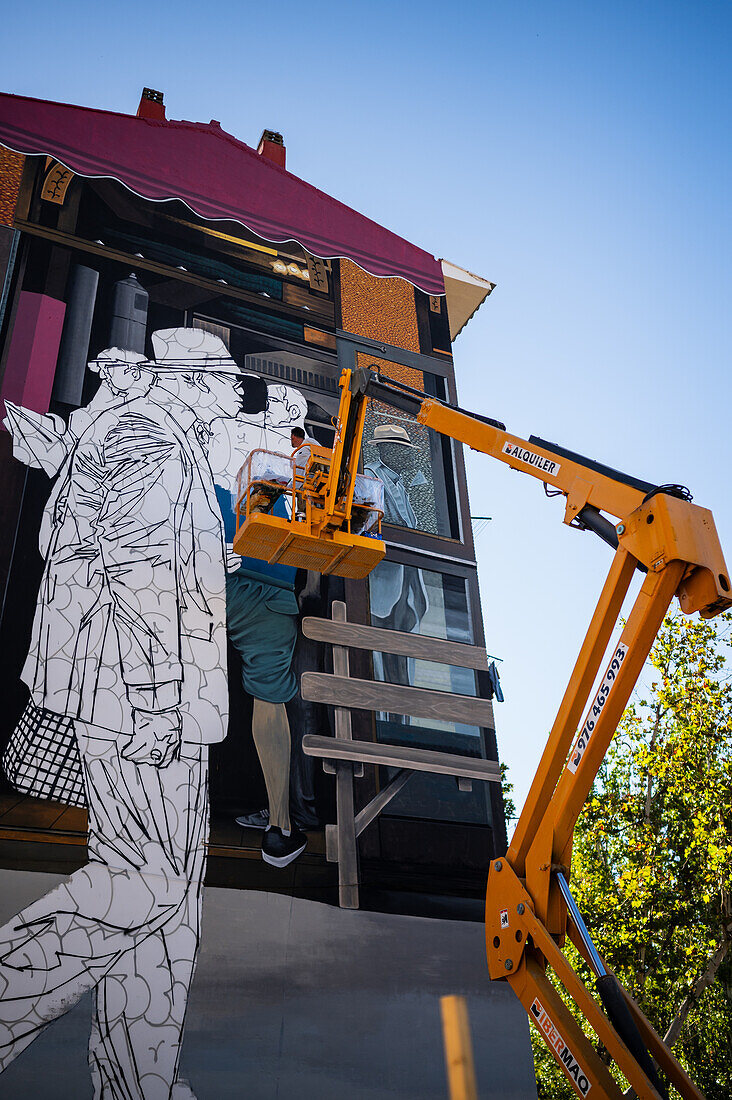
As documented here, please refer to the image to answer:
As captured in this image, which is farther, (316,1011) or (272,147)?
(272,147)

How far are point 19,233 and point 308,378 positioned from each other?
497 centimetres

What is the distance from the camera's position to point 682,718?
2148 centimetres

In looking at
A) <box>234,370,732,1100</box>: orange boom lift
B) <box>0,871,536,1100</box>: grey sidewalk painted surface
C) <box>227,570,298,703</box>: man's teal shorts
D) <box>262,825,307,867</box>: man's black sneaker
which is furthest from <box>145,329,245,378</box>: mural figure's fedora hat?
<box>0,871,536,1100</box>: grey sidewalk painted surface

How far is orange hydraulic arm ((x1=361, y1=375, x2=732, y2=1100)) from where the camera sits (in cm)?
791

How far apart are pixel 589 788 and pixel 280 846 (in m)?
5.01

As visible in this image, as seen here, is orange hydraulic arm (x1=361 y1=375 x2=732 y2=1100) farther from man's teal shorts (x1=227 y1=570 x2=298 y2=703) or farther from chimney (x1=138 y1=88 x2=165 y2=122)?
chimney (x1=138 y1=88 x2=165 y2=122)

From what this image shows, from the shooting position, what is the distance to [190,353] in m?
15.0

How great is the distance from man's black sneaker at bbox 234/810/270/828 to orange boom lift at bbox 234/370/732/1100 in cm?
405

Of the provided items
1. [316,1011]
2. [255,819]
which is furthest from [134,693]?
[316,1011]

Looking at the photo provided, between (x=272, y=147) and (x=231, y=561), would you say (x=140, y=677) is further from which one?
(x=272, y=147)

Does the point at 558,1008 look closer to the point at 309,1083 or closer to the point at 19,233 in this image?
the point at 309,1083

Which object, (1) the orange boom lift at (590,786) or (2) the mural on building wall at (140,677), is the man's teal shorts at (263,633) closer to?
(2) the mural on building wall at (140,677)

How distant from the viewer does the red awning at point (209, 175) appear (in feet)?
50.4

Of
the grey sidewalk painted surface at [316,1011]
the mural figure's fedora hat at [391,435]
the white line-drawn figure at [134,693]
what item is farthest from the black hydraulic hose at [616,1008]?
the mural figure's fedora hat at [391,435]
